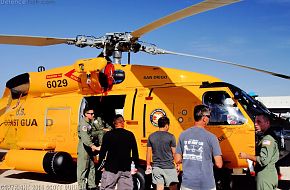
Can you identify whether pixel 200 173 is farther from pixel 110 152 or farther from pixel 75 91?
pixel 75 91

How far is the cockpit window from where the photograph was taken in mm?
7298

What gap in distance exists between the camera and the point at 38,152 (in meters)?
9.36

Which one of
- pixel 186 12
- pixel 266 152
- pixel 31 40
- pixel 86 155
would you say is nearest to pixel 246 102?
pixel 186 12

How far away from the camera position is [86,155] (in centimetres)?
793

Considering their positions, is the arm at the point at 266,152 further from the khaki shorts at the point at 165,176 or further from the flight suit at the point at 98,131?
the flight suit at the point at 98,131

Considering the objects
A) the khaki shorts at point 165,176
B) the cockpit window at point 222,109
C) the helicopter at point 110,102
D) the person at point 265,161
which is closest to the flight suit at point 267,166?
the person at point 265,161

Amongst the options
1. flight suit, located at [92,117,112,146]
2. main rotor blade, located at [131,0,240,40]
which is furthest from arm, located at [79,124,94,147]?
main rotor blade, located at [131,0,240,40]

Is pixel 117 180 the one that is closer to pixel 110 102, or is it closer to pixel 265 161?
pixel 265 161

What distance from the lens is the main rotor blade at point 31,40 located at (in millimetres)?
8211

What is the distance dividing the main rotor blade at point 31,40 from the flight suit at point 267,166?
5.72 meters

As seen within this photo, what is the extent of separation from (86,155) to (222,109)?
3179mm

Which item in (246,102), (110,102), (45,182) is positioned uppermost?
(110,102)

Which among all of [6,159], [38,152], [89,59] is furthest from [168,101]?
[6,159]

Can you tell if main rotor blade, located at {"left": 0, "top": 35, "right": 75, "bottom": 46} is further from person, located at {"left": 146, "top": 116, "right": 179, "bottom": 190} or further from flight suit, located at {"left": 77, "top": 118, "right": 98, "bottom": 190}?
person, located at {"left": 146, "top": 116, "right": 179, "bottom": 190}
